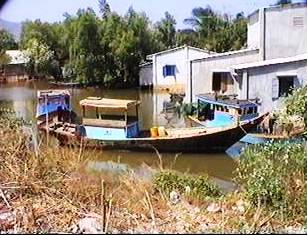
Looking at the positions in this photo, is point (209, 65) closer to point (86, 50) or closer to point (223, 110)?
point (223, 110)

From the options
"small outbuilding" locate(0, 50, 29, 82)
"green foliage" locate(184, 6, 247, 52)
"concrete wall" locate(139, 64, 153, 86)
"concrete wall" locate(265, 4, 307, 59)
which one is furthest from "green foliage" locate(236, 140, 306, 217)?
"small outbuilding" locate(0, 50, 29, 82)

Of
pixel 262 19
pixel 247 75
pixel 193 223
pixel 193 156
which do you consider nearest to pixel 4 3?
pixel 193 223

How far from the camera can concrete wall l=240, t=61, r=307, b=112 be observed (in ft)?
35.4

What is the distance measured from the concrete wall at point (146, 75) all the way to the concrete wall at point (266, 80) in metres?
9.96

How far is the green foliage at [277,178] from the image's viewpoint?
12.4 feet

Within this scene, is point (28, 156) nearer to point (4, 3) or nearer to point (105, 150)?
point (4, 3)

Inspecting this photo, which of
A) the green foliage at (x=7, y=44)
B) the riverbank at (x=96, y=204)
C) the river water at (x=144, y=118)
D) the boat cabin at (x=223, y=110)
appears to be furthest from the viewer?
the green foliage at (x=7, y=44)

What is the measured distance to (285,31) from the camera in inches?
518

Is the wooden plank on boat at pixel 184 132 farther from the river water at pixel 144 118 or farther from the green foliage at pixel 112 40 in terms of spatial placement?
the green foliage at pixel 112 40

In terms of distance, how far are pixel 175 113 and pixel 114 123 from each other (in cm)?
508

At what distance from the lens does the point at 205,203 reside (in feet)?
15.0

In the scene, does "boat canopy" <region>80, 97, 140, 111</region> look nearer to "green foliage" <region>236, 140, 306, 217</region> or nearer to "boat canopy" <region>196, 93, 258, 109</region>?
"boat canopy" <region>196, 93, 258, 109</region>

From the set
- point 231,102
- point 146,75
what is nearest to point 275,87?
point 231,102

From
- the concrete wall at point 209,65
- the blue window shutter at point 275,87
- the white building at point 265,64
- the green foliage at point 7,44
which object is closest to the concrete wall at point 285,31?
the white building at point 265,64
